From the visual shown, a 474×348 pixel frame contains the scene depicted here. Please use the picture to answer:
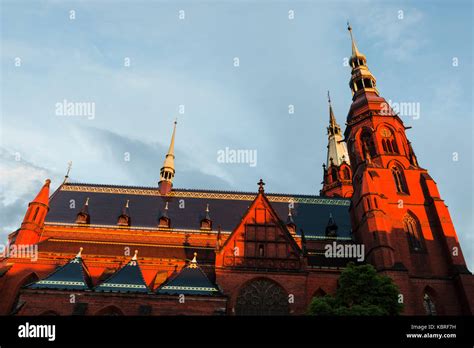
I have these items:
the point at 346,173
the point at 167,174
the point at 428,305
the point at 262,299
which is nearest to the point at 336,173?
the point at 346,173

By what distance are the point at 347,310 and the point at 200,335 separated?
11383 mm

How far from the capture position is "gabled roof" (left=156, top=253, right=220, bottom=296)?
87.4 ft

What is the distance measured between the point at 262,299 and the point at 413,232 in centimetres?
1648

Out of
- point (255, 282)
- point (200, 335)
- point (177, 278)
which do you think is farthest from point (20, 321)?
point (255, 282)

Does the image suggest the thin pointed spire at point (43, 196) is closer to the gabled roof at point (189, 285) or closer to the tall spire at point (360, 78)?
the gabled roof at point (189, 285)

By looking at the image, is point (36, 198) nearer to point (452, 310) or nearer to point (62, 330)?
point (62, 330)

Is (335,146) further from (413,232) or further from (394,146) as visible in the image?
(413,232)

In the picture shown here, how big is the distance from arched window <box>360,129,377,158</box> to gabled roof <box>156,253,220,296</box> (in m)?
24.0

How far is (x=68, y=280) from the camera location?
27234 millimetres

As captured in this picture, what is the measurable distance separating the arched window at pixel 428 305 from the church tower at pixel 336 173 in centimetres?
2555

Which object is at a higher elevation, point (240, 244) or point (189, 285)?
point (240, 244)

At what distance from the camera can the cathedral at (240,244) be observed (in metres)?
26.9

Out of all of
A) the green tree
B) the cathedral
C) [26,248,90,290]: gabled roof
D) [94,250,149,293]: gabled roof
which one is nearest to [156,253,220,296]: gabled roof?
the cathedral

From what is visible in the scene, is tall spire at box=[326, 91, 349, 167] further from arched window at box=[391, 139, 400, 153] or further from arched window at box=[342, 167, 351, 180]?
arched window at box=[391, 139, 400, 153]
